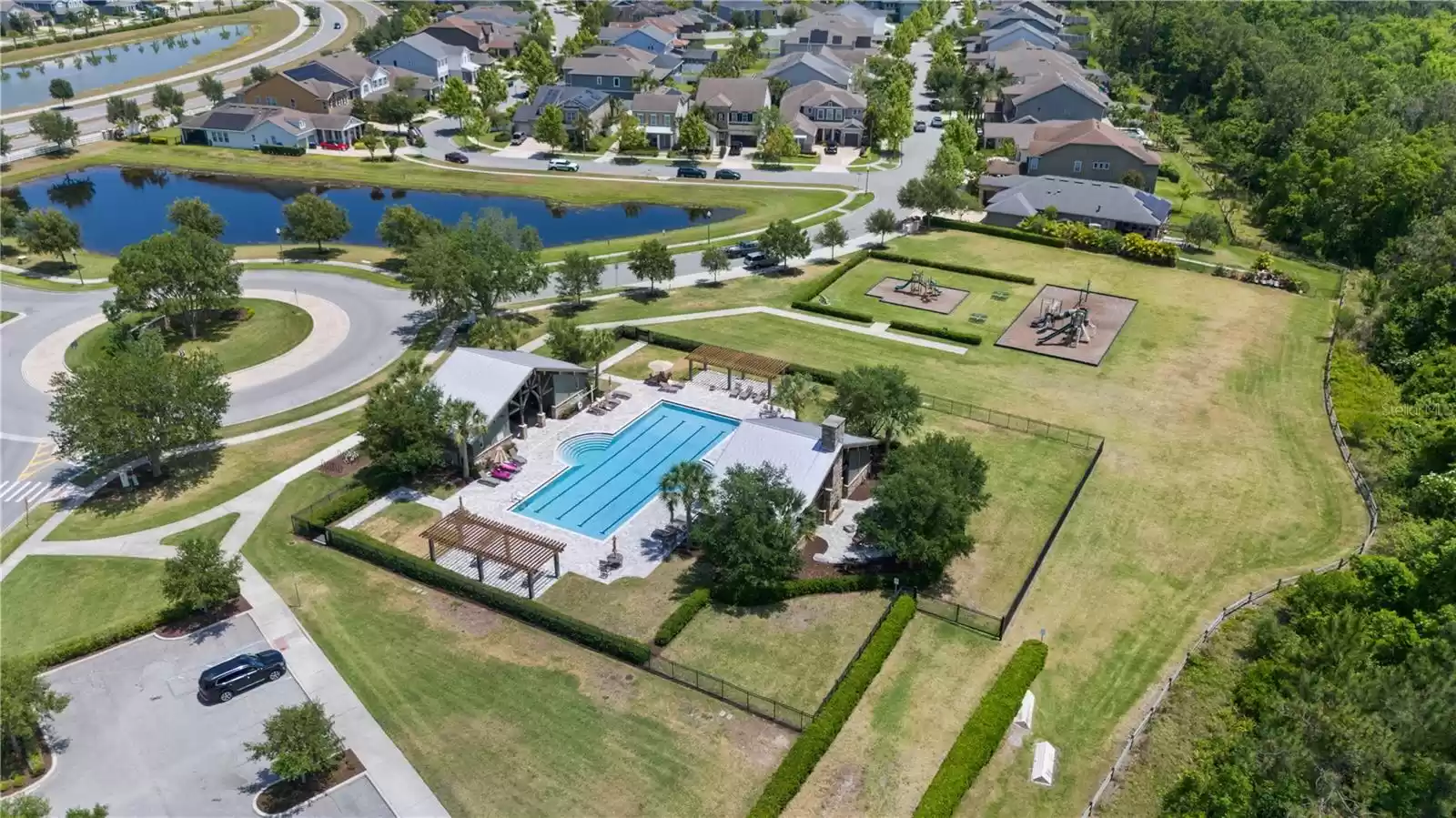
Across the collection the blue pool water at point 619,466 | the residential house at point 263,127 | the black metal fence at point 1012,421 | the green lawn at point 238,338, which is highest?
the residential house at point 263,127

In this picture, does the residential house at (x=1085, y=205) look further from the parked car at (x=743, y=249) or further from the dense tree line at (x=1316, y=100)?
the parked car at (x=743, y=249)

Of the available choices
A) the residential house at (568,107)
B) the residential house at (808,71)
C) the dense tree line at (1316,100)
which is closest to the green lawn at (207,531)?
the residential house at (568,107)

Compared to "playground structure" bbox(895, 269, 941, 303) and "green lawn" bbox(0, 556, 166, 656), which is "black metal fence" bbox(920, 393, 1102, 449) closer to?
"playground structure" bbox(895, 269, 941, 303)

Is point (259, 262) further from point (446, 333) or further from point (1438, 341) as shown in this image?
point (1438, 341)

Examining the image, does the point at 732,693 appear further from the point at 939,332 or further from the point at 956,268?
the point at 956,268

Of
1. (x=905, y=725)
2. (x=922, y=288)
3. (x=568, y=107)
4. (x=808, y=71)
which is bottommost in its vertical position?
(x=905, y=725)

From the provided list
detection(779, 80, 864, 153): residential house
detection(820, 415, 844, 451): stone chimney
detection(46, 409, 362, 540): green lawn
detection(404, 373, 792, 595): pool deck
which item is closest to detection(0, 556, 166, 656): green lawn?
detection(46, 409, 362, 540): green lawn

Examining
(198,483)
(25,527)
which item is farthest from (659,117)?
(25,527)
